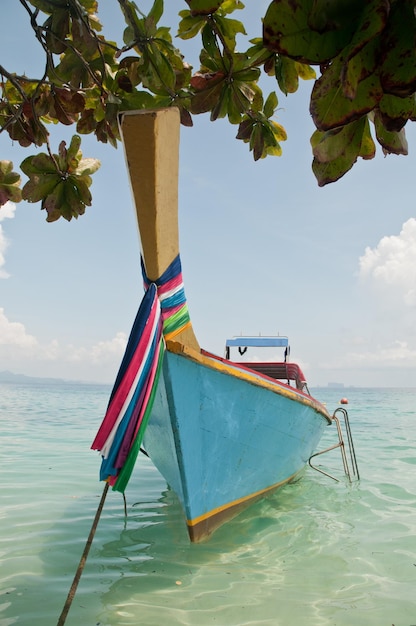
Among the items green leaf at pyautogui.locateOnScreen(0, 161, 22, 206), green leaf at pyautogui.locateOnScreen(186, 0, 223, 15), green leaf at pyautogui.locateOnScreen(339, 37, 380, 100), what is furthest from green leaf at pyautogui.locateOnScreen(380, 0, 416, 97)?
green leaf at pyautogui.locateOnScreen(0, 161, 22, 206)

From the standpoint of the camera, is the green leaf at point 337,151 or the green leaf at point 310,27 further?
the green leaf at point 337,151

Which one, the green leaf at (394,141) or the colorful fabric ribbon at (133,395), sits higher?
the green leaf at (394,141)

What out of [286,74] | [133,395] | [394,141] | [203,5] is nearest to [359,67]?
[394,141]

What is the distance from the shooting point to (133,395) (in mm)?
1905

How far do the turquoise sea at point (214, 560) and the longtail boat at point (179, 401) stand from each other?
374mm

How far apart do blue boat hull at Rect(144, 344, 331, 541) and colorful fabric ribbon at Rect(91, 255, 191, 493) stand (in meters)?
0.55

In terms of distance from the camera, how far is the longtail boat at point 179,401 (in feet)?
6.20

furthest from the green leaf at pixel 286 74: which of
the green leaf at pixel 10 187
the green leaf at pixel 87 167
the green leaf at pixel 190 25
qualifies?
the green leaf at pixel 10 187

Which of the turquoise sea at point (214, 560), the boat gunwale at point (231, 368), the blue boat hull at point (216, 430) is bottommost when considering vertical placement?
the turquoise sea at point (214, 560)

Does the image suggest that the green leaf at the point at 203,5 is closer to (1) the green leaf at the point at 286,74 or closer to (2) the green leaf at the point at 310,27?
(2) the green leaf at the point at 310,27

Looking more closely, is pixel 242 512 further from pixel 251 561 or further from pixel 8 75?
pixel 8 75

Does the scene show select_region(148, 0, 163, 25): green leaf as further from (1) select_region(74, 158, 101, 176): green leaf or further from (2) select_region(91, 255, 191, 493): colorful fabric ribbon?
(2) select_region(91, 255, 191, 493): colorful fabric ribbon

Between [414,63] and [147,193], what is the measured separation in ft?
5.55

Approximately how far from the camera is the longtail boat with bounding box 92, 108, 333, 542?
74.4 inches
